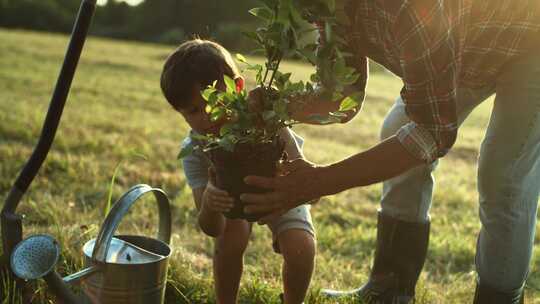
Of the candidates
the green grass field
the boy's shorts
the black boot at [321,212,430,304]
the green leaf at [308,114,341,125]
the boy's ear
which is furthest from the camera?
the green grass field

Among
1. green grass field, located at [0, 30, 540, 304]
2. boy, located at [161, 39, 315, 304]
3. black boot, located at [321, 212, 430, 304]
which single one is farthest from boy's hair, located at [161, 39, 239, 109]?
black boot, located at [321, 212, 430, 304]

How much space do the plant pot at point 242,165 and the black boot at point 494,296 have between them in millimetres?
1029

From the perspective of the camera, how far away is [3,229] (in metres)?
1.97

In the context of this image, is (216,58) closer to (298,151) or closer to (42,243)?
(298,151)

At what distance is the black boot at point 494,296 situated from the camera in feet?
7.97

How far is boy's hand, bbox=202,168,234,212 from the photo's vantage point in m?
2.00

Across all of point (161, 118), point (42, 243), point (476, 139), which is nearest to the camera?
point (42, 243)

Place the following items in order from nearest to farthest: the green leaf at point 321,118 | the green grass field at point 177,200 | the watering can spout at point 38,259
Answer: the watering can spout at point 38,259 < the green leaf at point 321,118 < the green grass field at point 177,200

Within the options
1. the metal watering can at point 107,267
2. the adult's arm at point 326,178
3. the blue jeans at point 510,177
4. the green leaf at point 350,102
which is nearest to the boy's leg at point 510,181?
the blue jeans at point 510,177

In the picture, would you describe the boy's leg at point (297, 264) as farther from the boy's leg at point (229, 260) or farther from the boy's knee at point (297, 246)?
the boy's leg at point (229, 260)

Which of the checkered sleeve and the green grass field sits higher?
the checkered sleeve

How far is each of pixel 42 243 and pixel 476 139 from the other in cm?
789

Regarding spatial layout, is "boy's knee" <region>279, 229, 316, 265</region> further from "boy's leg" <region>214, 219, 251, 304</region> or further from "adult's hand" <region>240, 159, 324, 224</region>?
"adult's hand" <region>240, 159, 324, 224</region>

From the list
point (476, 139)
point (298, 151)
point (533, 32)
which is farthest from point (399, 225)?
point (476, 139)
